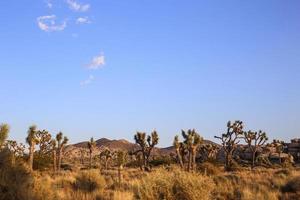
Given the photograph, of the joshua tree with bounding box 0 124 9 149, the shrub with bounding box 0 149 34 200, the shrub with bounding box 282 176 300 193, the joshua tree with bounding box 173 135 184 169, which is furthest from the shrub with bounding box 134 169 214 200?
the joshua tree with bounding box 173 135 184 169

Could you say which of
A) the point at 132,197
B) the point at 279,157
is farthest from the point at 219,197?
the point at 279,157

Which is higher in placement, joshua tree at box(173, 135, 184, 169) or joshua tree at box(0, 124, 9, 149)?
joshua tree at box(173, 135, 184, 169)

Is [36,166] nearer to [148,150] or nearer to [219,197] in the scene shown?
[148,150]

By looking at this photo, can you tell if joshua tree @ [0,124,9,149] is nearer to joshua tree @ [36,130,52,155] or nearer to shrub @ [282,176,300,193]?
shrub @ [282,176,300,193]

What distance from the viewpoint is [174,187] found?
44.0 feet

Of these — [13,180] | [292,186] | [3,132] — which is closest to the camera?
[13,180]

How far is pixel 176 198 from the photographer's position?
13.1 metres

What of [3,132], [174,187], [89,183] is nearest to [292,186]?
[89,183]

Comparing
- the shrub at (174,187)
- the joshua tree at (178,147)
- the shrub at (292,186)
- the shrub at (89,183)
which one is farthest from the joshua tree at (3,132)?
the joshua tree at (178,147)

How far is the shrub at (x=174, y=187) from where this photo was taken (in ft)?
42.7

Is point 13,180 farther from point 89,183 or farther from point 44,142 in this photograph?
point 44,142

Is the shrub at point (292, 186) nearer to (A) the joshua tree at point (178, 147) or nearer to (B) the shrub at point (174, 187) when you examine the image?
(B) the shrub at point (174, 187)

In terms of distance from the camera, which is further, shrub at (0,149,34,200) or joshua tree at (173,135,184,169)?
joshua tree at (173,135,184,169)

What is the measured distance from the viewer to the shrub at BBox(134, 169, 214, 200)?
13.0m
